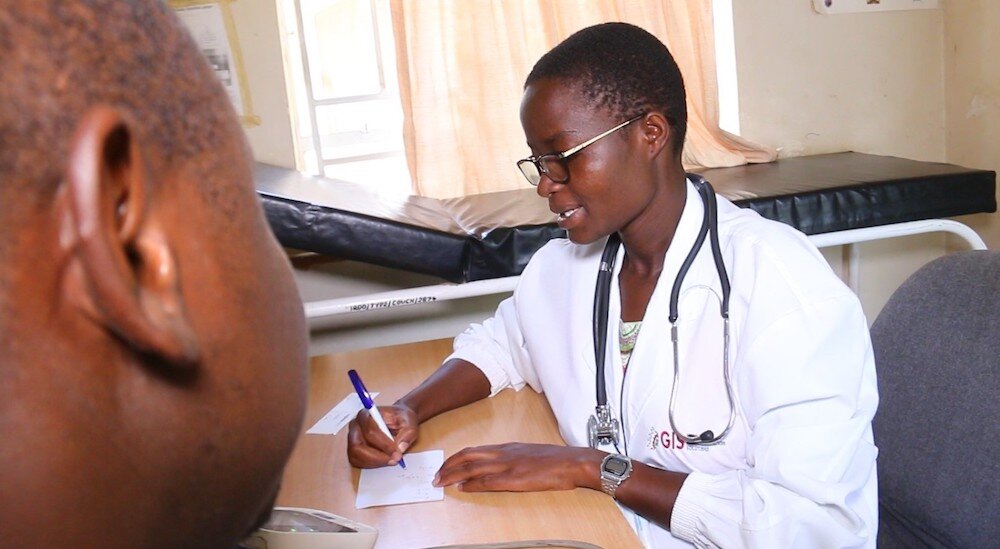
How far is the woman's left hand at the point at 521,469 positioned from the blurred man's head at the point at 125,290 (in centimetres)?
73

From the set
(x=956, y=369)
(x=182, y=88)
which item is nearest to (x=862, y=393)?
(x=956, y=369)

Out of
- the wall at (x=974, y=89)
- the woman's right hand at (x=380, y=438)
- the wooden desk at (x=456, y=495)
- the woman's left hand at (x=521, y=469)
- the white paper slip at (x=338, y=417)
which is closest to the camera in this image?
the wooden desk at (x=456, y=495)

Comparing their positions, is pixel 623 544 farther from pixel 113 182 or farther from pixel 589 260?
pixel 113 182

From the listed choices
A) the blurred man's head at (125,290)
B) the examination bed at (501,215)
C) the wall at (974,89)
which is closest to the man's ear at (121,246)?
the blurred man's head at (125,290)

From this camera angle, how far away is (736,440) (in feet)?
3.76

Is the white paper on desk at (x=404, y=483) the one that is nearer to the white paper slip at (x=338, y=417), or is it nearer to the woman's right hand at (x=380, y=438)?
the woman's right hand at (x=380, y=438)

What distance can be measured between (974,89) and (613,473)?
8.09 feet

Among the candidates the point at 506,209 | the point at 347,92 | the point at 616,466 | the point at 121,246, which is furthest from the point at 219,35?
the point at 121,246

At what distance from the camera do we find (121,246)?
1.03 ft

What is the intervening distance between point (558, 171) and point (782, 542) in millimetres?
640

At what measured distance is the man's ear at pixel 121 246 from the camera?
30 cm

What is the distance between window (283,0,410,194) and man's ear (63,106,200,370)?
2.23m

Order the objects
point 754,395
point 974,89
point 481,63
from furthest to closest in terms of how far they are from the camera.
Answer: point 974,89, point 481,63, point 754,395

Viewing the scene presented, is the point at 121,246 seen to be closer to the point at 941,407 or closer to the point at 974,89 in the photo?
the point at 941,407
